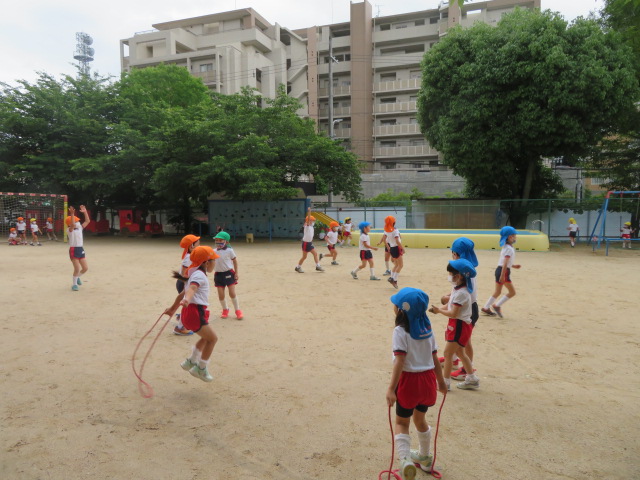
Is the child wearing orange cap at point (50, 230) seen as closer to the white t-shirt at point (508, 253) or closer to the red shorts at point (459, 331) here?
the white t-shirt at point (508, 253)

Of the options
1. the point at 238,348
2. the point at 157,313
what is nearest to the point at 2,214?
the point at 157,313

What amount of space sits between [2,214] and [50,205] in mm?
3338

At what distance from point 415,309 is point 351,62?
41584mm

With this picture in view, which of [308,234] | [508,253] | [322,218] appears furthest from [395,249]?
[322,218]

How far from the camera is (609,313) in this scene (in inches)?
308

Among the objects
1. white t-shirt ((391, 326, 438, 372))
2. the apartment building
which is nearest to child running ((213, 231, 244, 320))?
white t-shirt ((391, 326, 438, 372))

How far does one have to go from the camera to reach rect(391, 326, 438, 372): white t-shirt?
10.0 ft

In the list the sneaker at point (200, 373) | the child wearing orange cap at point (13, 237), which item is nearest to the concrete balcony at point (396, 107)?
the child wearing orange cap at point (13, 237)

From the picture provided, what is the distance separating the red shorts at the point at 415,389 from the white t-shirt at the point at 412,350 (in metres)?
0.05

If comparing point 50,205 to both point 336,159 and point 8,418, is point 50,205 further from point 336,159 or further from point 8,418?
point 8,418

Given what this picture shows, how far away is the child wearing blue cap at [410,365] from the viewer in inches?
120

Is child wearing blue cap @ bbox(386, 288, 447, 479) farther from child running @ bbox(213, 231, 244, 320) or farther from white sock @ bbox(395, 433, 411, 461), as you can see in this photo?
child running @ bbox(213, 231, 244, 320)

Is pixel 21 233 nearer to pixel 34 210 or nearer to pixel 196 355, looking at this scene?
pixel 34 210

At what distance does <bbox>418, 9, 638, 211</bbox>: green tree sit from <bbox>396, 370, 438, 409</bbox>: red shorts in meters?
19.2
